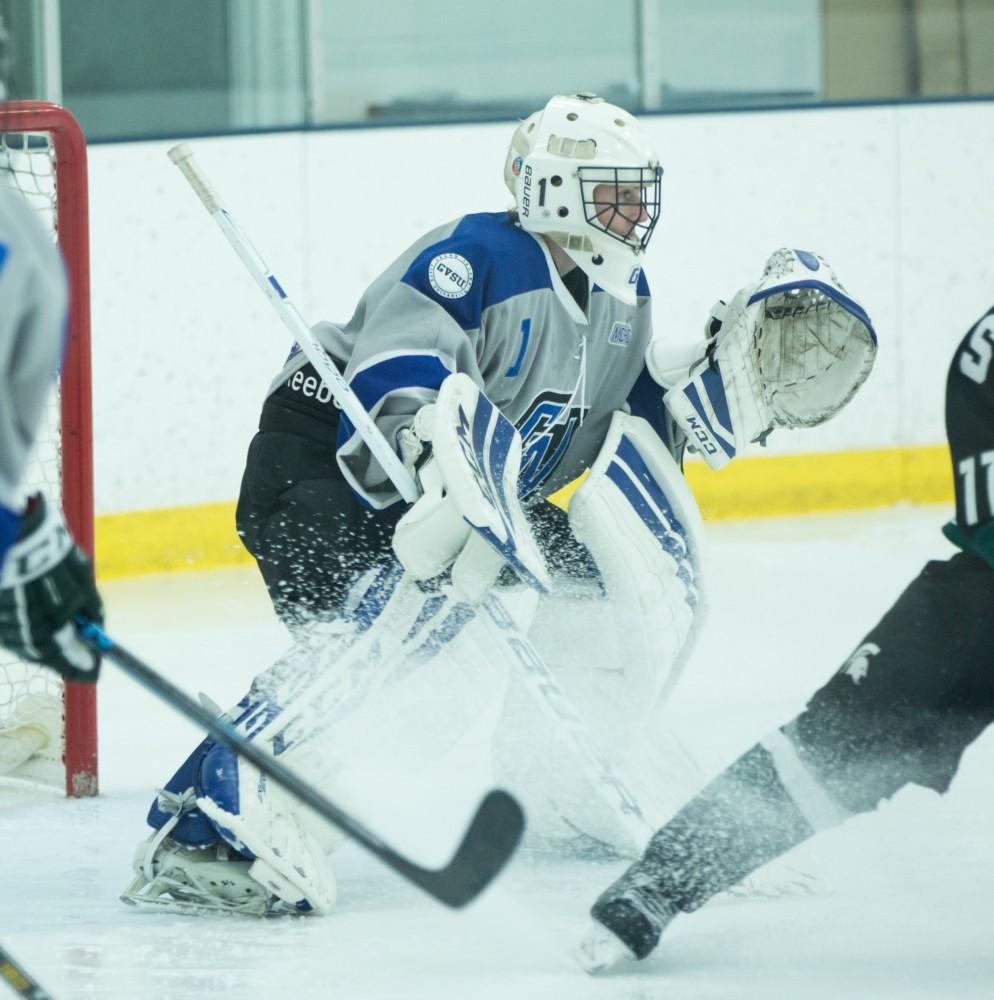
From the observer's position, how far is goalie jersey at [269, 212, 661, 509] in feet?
8.28

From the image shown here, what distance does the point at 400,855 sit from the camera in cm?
184

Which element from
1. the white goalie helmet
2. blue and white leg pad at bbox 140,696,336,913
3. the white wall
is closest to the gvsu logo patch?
the white goalie helmet

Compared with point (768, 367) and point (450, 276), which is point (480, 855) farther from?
point (768, 367)

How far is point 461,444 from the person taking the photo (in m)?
2.37

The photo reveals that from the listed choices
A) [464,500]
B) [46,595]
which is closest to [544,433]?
[464,500]

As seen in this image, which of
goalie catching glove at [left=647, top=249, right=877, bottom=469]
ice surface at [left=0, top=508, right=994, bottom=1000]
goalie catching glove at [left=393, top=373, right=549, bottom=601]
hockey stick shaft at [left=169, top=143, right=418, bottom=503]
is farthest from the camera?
goalie catching glove at [left=647, top=249, right=877, bottom=469]

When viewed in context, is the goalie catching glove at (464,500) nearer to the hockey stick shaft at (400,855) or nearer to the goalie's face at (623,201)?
the goalie's face at (623,201)

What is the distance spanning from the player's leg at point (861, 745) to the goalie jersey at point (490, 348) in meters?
0.67

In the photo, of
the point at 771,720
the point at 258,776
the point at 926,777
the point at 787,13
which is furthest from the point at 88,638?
the point at 787,13

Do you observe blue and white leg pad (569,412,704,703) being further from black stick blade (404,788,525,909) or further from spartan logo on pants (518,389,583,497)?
black stick blade (404,788,525,909)

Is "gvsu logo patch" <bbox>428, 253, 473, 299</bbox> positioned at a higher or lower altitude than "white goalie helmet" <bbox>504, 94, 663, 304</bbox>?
lower

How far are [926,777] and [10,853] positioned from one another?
1267 mm

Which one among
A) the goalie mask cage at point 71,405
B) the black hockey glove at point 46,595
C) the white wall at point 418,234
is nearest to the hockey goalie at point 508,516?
the goalie mask cage at point 71,405

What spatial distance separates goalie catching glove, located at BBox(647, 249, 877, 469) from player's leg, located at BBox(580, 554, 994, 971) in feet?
2.19
